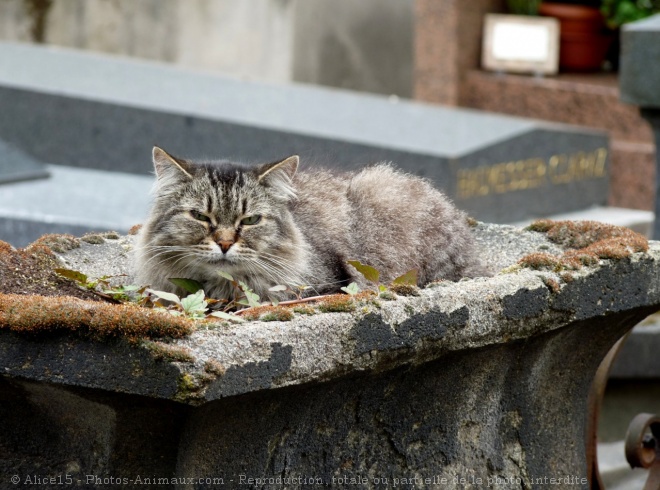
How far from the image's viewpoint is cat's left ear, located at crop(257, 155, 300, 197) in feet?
9.26

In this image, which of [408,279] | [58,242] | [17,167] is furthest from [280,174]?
[17,167]

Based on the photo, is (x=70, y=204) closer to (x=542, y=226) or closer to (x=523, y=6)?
(x=542, y=226)

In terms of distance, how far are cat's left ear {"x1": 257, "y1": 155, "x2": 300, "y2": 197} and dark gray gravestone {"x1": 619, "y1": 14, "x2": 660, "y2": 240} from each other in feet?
7.70

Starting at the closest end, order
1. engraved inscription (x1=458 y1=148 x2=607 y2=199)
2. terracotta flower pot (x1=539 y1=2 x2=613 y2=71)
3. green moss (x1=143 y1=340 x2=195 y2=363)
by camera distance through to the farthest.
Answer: green moss (x1=143 y1=340 x2=195 y2=363)
engraved inscription (x1=458 y1=148 x2=607 y2=199)
terracotta flower pot (x1=539 y1=2 x2=613 y2=71)

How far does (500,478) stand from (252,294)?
813 mm

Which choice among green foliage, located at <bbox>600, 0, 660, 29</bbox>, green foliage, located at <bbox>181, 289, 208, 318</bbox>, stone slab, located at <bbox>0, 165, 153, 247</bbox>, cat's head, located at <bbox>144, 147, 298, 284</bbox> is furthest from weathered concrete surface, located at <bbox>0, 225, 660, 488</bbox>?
green foliage, located at <bbox>600, 0, 660, 29</bbox>

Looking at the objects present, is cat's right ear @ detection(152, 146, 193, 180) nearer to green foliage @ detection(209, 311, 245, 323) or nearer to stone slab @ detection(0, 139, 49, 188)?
green foliage @ detection(209, 311, 245, 323)

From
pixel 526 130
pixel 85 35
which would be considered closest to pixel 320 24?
pixel 85 35

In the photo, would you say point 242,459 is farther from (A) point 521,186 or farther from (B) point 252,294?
(A) point 521,186

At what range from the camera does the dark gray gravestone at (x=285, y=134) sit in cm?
594

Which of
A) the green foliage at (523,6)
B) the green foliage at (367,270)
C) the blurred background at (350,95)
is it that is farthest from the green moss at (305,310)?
the green foliage at (523,6)

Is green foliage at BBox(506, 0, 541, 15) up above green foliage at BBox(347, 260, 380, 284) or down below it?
above

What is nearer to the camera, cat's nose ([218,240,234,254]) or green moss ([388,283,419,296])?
green moss ([388,283,419,296])

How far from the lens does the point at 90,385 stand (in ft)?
6.36
